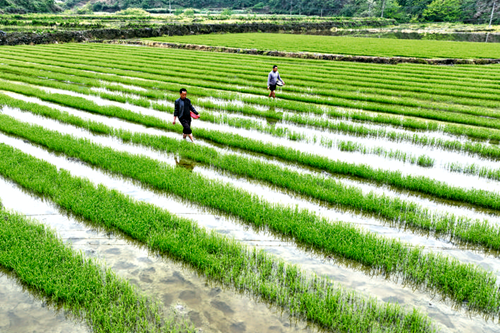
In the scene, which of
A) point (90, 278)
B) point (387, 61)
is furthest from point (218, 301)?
Answer: point (387, 61)

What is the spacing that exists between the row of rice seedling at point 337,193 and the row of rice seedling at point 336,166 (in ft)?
2.89

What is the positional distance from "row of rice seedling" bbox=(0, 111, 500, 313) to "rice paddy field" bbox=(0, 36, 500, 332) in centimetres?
3

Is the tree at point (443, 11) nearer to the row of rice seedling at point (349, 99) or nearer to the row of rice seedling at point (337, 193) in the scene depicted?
the row of rice seedling at point (349, 99)

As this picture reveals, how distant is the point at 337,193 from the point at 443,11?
99711 mm

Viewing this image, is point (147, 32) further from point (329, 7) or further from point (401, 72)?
point (329, 7)

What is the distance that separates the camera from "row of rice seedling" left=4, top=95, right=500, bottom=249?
574cm

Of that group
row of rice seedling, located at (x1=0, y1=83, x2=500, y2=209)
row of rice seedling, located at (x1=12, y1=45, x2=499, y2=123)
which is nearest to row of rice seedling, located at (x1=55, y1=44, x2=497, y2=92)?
row of rice seedling, located at (x1=12, y1=45, x2=499, y2=123)

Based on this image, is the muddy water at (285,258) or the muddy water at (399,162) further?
the muddy water at (399,162)

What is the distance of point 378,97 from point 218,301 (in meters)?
13.4

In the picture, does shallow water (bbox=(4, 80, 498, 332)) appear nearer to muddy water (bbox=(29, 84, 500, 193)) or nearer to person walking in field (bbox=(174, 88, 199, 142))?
muddy water (bbox=(29, 84, 500, 193))

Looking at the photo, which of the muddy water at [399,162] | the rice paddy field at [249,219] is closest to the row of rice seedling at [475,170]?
the rice paddy field at [249,219]

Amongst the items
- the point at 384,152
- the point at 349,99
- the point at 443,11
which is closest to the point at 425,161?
the point at 384,152

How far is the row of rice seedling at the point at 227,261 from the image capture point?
3949mm

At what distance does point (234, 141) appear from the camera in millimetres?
10047
